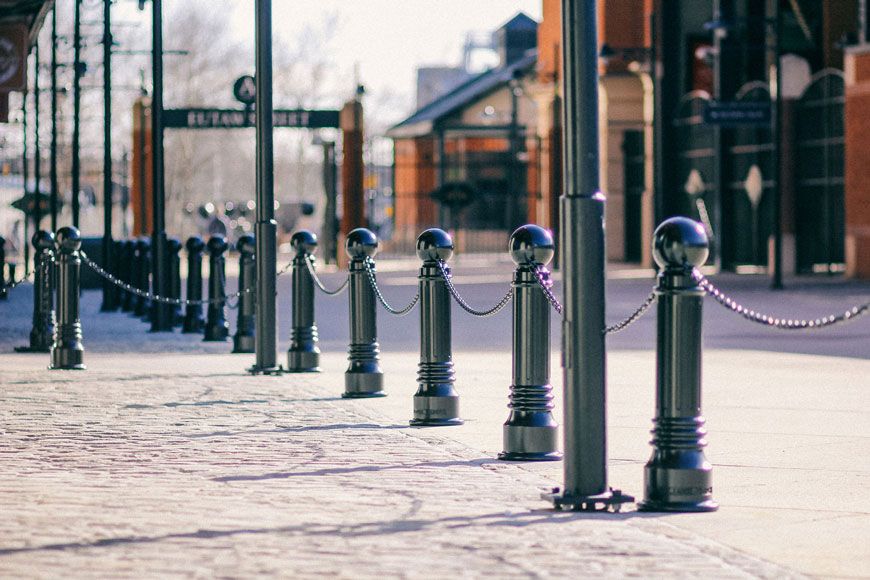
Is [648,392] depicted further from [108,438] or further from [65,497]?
[65,497]

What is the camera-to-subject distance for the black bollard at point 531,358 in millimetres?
7512

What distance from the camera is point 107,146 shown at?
20.6m

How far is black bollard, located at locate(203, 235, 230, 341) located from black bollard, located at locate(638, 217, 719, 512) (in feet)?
32.8

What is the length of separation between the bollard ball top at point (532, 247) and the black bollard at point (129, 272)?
47.6 feet

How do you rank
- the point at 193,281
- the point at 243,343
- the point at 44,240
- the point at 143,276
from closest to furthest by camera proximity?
the point at 44,240
the point at 243,343
the point at 193,281
the point at 143,276

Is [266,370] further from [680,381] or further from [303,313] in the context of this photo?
[680,381]

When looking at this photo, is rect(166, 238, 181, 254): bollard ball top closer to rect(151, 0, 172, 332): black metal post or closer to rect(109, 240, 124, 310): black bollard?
rect(151, 0, 172, 332): black metal post

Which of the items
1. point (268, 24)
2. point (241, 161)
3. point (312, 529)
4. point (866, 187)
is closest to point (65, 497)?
point (312, 529)

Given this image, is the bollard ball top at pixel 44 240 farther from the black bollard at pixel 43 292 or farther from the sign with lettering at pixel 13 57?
the sign with lettering at pixel 13 57

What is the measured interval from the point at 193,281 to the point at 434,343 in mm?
8262

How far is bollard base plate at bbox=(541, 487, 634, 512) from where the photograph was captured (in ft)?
20.1

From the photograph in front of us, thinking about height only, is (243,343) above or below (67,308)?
below

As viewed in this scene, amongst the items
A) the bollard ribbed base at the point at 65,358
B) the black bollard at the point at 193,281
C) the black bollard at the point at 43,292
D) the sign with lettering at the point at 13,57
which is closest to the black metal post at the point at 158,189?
the black bollard at the point at 193,281

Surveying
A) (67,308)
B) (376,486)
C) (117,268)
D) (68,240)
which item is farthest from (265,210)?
(117,268)
